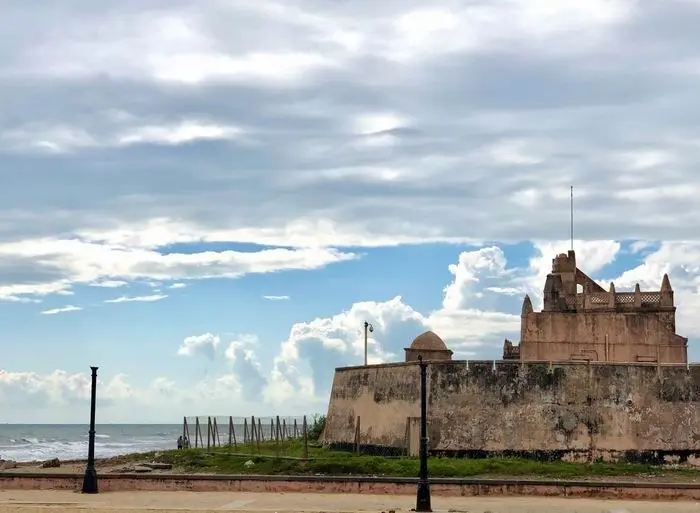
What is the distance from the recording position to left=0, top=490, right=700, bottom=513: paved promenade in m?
18.3

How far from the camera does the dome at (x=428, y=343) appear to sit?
3441 centimetres

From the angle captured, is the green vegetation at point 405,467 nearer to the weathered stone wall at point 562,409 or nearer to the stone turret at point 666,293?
the weathered stone wall at point 562,409

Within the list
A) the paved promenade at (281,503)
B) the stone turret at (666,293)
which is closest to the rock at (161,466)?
the paved promenade at (281,503)

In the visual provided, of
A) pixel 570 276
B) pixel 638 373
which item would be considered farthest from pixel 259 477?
pixel 570 276

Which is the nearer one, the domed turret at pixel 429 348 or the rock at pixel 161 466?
the rock at pixel 161 466

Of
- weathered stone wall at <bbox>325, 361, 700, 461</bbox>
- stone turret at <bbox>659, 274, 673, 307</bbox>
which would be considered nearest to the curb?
weathered stone wall at <bbox>325, 361, 700, 461</bbox>

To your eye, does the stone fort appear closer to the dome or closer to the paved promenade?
the dome

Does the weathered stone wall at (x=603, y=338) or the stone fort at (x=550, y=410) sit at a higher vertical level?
the weathered stone wall at (x=603, y=338)

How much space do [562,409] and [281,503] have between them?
12.8 meters

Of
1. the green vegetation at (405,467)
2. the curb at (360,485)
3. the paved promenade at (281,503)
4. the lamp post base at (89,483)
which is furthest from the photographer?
the green vegetation at (405,467)

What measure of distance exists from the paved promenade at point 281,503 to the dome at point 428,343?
1350 cm

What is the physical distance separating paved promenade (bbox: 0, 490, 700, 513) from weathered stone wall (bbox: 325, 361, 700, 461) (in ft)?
28.1

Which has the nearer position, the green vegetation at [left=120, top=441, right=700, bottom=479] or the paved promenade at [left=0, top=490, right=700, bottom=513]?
the paved promenade at [left=0, top=490, right=700, bottom=513]

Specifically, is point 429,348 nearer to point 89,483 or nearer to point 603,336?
point 603,336
